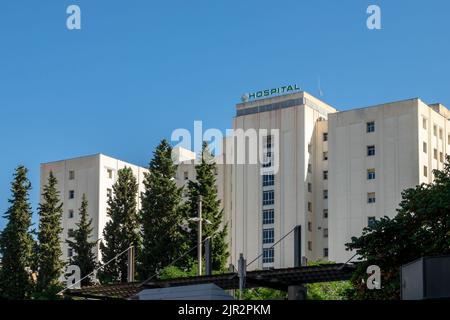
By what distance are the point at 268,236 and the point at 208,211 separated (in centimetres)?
2721

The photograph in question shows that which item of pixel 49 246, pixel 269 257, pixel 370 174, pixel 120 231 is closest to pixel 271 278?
pixel 49 246

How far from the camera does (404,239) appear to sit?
1460 inches

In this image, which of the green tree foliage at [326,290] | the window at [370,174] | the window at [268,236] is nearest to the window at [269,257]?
the window at [268,236]

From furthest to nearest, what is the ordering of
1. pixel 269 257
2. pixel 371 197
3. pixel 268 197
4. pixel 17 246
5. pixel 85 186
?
pixel 85 186 < pixel 268 197 < pixel 269 257 < pixel 371 197 < pixel 17 246

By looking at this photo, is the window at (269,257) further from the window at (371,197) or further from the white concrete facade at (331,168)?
the window at (371,197)

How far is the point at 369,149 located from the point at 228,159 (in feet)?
65.1

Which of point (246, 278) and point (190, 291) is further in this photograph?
point (246, 278)

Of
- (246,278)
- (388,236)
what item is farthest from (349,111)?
(246,278)

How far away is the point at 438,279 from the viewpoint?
45.8 feet

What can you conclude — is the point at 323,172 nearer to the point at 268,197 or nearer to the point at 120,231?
the point at 268,197

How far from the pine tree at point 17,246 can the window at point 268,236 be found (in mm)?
33258
